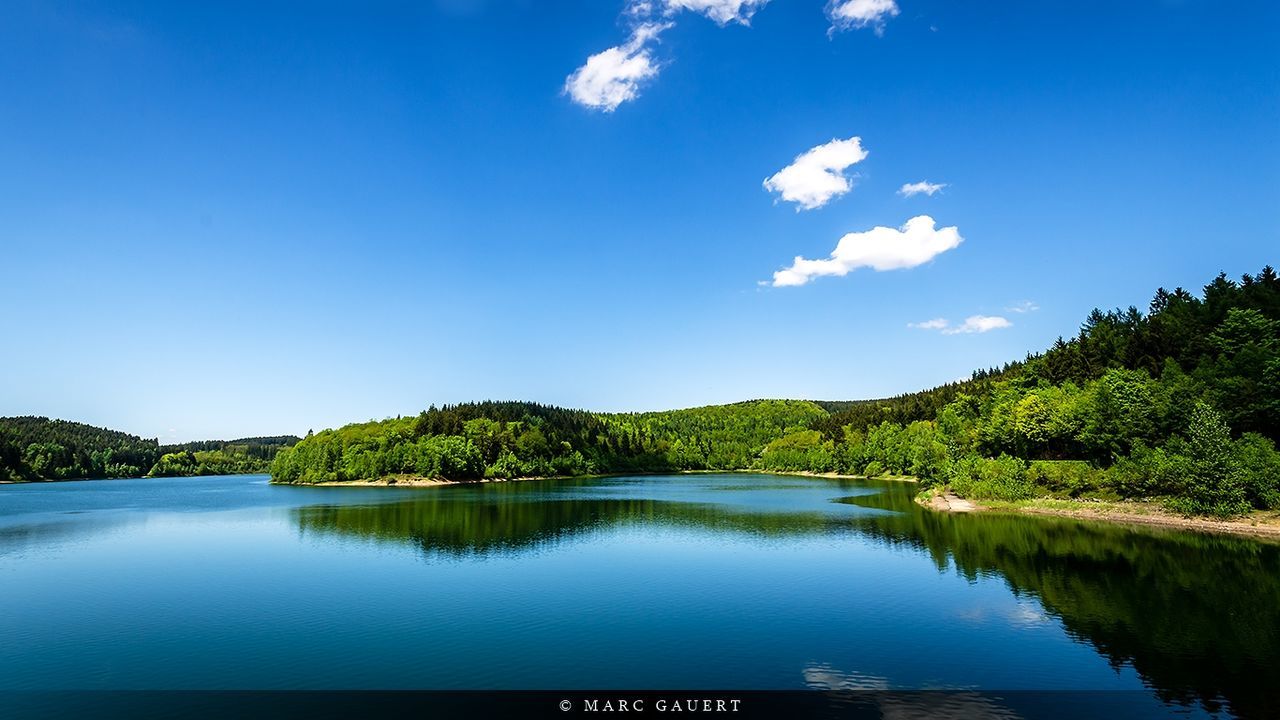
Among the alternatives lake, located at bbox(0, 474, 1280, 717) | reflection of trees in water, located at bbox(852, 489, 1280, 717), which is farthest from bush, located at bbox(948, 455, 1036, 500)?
lake, located at bbox(0, 474, 1280, 717)

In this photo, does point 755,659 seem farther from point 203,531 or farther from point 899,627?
point 203,531

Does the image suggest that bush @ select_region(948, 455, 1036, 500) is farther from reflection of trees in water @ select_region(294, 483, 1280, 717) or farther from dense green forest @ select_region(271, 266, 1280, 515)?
reflection of trees in water @ select_region(294, 483, 1280, 717)

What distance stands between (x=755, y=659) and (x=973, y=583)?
67.8ft

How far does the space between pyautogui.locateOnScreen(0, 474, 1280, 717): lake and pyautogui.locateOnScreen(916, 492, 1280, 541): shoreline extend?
393 cm

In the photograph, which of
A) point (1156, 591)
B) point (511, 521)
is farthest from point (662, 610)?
point (511, 521)

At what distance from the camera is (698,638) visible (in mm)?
28531

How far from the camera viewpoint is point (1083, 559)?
44250mm

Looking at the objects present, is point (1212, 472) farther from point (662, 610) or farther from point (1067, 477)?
point (662, 610)

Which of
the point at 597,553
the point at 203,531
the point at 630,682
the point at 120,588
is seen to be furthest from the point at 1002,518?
the point at 203,531

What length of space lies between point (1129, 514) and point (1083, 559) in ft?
77.6

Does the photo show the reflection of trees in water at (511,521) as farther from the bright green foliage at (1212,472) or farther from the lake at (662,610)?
the bright green foliage at (1212,472)

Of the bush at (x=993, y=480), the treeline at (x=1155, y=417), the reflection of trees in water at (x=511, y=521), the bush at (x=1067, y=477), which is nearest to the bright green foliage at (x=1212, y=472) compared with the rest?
the treeline at (x=1155, y=417)

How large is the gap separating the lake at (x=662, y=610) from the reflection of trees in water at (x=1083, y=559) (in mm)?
211

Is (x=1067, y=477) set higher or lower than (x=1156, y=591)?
higher
